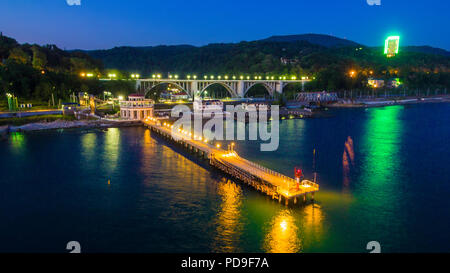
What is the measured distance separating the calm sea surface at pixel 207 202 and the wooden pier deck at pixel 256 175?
641 mm

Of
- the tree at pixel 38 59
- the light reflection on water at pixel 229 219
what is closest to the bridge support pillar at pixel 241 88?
the tree at pixel 38 59

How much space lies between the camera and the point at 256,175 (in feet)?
71.1

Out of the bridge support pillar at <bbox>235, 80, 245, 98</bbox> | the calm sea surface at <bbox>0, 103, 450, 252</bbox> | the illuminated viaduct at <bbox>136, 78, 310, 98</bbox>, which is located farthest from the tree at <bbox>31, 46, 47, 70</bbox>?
the bridge support pillar at <bbox>235, 80, 245, 98</bbox>

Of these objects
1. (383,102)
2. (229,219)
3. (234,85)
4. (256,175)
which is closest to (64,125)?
(256,175)

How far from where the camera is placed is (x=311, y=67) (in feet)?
389

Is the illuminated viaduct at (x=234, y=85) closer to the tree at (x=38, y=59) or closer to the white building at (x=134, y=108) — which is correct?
the white building at (x=134, y=108)

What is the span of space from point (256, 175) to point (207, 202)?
13.2 feet

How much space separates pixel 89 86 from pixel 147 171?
45691 millimetres

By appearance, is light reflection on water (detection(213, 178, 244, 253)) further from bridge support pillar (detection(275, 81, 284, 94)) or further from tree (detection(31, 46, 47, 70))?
bridge support pillar (detection(275, 81, 284, 94))

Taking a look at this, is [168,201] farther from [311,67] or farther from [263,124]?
[311,67]

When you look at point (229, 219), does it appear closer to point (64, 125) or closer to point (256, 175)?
point (256, 175)

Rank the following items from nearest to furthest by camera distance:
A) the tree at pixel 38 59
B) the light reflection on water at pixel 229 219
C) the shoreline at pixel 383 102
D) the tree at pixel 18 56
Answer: the light reflection on water at pixel 229 219, the tree at pixel 18 56, the tree at pixel 38 59, the shoreline at pixel 383 102

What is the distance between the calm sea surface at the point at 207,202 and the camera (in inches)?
601

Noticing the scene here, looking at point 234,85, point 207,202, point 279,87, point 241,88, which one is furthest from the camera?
point 279,87
